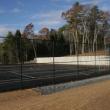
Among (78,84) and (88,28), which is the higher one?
(88,28)

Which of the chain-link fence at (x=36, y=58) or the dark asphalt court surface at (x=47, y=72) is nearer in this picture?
the chain-link fence at (x=36, y=58)

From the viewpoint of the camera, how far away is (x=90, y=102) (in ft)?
35.7

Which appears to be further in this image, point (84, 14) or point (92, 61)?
point (84, 14)

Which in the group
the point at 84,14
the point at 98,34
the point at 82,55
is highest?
the point at 84,14

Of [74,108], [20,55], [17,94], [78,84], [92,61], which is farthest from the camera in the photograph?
[92,61]

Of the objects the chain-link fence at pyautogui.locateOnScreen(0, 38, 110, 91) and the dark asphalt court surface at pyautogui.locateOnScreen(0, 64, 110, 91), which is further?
the dark asphalt court surface at pyautogui.locateOnScreen(0, 64, 110, 91)

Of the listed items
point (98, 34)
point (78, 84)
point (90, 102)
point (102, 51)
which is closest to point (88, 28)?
point (98, 34)

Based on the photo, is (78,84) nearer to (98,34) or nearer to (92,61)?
(92,61)

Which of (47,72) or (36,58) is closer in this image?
(36,58)

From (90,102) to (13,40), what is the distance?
22.6 feet

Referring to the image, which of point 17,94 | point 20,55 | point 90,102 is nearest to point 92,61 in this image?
point 20,55

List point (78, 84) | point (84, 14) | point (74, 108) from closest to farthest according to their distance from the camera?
1. point (74, 108)
2. point (78, 84)
3. point (84, 14)

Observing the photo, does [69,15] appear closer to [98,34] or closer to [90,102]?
[98,34]

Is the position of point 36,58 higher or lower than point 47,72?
higher
